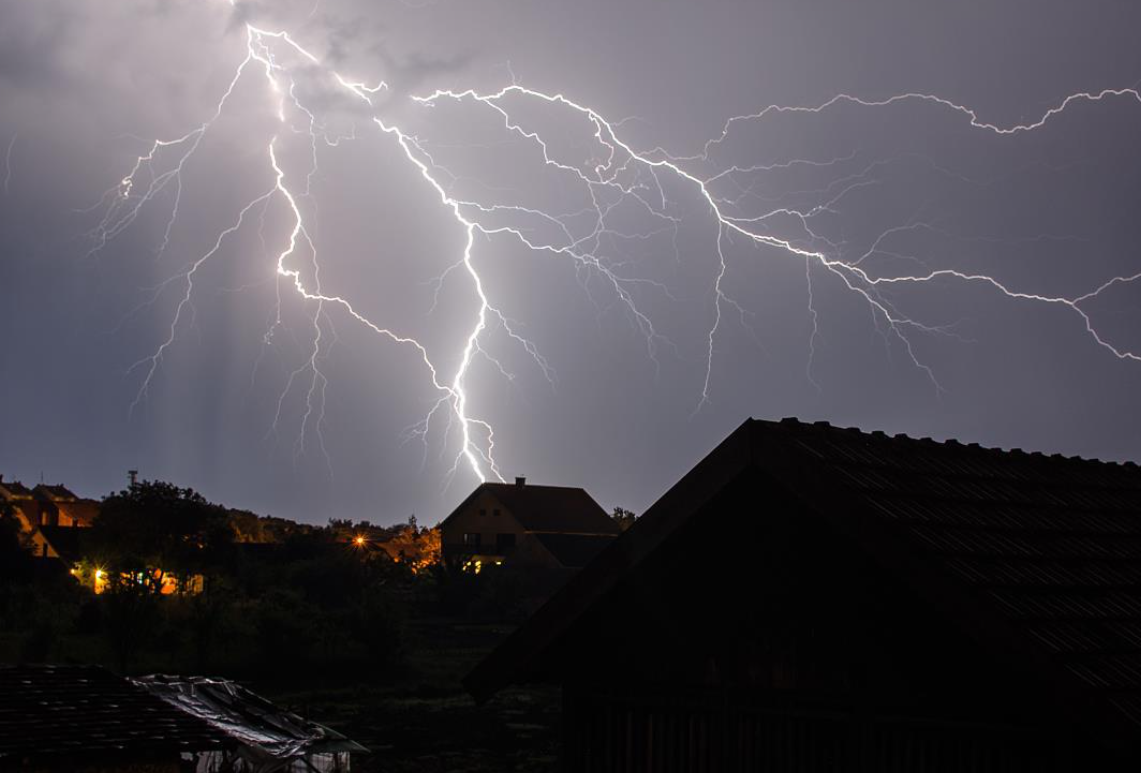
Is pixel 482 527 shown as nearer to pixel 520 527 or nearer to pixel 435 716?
pixel 520 527

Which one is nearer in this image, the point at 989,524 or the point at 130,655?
the point at 989,524

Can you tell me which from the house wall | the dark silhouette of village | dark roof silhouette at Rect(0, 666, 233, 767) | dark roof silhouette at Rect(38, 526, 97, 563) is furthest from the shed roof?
the house wall

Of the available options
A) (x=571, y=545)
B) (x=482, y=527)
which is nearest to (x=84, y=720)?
(x=571, y=545)

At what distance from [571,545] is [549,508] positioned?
19.1ft

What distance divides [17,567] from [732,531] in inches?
1741

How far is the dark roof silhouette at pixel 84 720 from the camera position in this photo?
1152 cm

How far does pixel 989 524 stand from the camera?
5398mm

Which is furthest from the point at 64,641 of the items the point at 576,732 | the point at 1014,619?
the point at 1014,619

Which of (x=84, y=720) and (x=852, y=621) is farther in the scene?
(x=84, y=720)

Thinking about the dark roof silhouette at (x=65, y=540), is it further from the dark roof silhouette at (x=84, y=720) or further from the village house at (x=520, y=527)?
the dark roof silhouette at (x=84, y=720)

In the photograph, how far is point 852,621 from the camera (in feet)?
18.0

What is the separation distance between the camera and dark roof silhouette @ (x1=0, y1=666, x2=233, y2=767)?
37.8 ft

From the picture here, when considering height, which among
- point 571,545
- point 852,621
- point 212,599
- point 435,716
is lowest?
point 435,716

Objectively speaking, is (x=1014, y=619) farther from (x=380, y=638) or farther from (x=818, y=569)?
(x=380, y=638)
